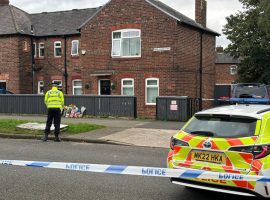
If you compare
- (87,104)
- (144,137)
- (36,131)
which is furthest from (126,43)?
(144,137)

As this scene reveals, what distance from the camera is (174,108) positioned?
1833 cm

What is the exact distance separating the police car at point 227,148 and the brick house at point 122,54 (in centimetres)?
1558

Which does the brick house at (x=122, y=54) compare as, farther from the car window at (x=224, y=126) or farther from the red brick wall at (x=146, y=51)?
the car window at (x=224, y=126)

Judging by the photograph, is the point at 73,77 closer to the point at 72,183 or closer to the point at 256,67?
the point at 256,67

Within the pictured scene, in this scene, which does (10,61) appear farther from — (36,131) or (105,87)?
(36,131)

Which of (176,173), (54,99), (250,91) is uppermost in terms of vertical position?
(250,91)

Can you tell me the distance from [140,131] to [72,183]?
7.40 m

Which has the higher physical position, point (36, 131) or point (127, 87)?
point (127, 87)

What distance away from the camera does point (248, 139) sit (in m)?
5.26

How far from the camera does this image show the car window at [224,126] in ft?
17.8

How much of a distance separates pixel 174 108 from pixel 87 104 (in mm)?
4671

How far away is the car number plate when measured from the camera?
17.5 ft

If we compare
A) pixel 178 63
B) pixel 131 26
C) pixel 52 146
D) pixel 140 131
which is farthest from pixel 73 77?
pixel 52 146

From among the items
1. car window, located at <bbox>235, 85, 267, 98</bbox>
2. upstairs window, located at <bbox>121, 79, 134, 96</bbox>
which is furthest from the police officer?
upstairs window, located at <bbox>121, 79, 134, 96</bbox>
